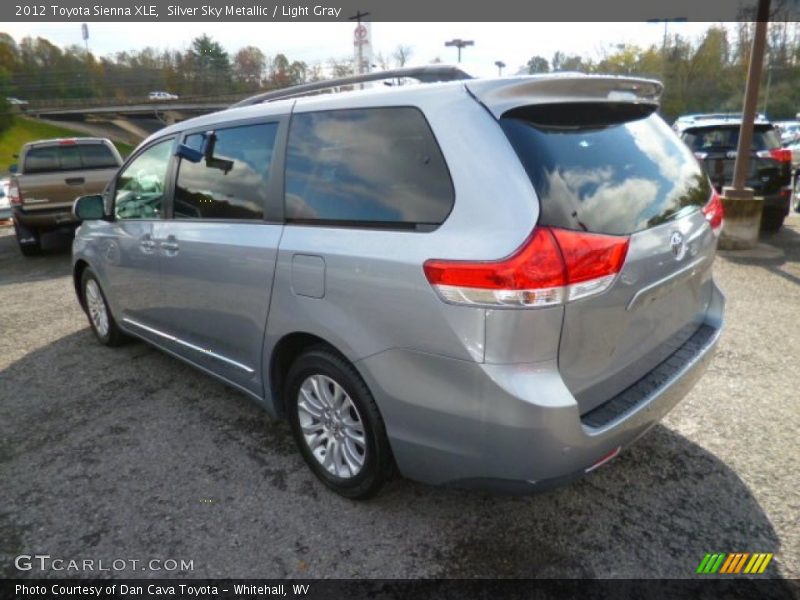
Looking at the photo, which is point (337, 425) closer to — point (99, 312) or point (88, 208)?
point (88, 208)

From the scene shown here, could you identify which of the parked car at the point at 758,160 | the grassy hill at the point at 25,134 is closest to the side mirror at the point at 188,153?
the parked car at the point at 758,160

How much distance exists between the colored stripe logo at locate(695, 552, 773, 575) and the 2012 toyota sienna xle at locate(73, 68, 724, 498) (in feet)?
1.81

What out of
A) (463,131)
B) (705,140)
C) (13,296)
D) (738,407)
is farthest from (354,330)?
(705,140)

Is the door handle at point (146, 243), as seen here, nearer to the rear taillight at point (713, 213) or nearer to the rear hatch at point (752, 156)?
the rear taillight at point (713, 213)

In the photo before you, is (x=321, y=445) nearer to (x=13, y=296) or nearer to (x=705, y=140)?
(x=13, y=296)

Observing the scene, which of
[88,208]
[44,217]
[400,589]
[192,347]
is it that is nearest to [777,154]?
[192,347]

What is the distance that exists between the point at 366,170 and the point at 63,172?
8.87m

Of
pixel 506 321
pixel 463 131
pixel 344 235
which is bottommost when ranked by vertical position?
pixel 506 321

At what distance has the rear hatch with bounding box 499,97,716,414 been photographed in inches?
76.7

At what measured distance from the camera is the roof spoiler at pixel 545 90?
2023 millimetres

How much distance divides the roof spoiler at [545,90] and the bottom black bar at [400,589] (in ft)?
5.73

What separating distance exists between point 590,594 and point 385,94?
82.5 inches

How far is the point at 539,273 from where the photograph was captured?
1.84 metres

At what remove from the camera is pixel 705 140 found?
351 inches
